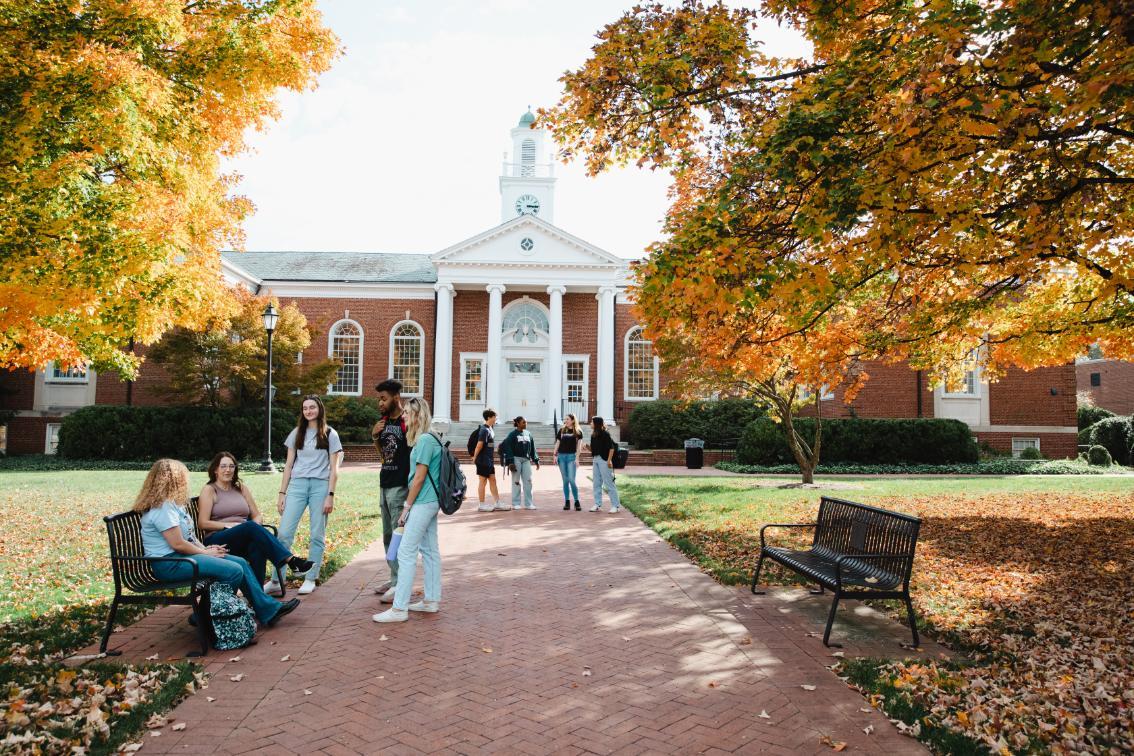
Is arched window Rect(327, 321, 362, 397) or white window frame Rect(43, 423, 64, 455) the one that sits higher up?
arched window Rect(327, 321, 362, 397)

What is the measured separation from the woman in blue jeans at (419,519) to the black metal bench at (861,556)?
10.1 ft

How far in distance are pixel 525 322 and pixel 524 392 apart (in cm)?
323

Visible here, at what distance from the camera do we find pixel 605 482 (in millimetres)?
12211

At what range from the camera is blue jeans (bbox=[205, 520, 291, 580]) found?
222 inches

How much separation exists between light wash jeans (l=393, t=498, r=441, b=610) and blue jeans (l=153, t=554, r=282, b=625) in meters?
→ 1.06

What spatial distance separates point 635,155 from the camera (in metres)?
8.26

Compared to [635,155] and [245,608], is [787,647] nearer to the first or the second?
[245,608]

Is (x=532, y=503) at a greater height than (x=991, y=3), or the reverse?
(x=991, y=3)

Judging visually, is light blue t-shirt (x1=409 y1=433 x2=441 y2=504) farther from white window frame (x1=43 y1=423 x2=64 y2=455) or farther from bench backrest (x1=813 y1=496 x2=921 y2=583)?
white window frame (x1=43 y1=423 x2=64 y2=455)

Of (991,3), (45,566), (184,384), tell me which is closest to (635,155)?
(991,3)

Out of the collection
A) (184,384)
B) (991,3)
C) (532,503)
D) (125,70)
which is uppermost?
(125,70)

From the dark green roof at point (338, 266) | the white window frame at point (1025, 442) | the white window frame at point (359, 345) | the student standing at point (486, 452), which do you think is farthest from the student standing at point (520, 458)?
the white window frame at point (1025, 442)

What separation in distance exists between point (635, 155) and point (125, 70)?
18.8 ft

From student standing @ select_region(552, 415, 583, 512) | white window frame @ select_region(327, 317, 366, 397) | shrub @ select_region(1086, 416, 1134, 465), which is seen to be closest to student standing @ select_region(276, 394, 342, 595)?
student standing @ select_region(552, 415, 583, 512)
